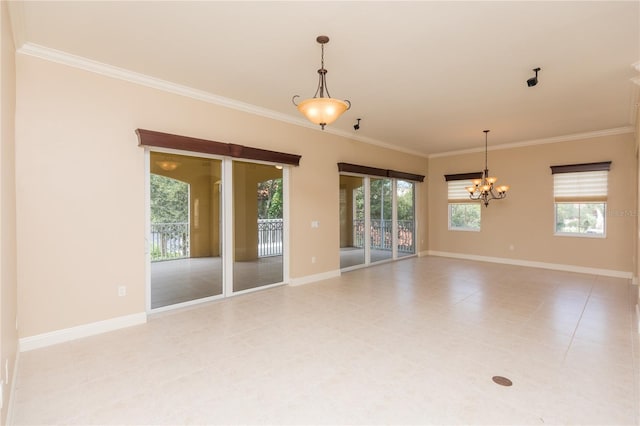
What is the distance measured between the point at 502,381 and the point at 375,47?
325 centimetres

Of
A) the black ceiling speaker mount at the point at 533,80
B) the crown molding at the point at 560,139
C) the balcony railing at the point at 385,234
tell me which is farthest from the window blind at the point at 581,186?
the black ceiling speaker mount at the point at 533,80

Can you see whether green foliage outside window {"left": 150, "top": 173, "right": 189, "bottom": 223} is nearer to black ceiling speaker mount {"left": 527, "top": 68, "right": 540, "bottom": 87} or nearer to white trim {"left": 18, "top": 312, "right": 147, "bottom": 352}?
white trim {"left": 18, "top": 312, "right": 147, "bottom": 352}

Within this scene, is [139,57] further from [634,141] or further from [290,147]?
[634,141]

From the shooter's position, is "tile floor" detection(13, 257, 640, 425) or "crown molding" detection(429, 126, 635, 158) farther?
"crown molding" detection(429, 126, 635, 158)

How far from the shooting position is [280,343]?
3.23m

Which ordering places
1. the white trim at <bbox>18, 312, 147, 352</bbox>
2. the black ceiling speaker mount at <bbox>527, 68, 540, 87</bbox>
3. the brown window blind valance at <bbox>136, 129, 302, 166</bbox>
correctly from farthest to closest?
the brown window blind valance at <bbox>136, 129, 302, 166</bbox>, the black ceiling speaker mount at <bbox>527, 68, 540, 87</bbox>, the white trim at <bbox>18, 312, 147, 352</bbox>

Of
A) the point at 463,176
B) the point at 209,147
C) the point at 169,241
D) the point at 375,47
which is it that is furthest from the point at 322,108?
the point at 463,176

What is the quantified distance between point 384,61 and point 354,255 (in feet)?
15.0

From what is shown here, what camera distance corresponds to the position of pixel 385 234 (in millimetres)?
8133

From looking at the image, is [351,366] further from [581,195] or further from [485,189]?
[581,195]

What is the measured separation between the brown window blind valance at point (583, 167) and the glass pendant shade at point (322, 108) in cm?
641

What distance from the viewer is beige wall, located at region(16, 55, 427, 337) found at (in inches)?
124

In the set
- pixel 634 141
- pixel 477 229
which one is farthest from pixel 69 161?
pixel 634 141

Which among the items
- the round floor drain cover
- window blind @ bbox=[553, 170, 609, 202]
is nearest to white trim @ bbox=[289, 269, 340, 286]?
the round floor drain cover
